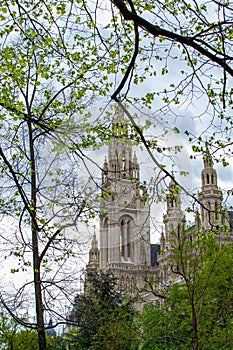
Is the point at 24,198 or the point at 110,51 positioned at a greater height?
the point at 110,51

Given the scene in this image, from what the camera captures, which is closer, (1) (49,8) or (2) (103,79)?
(1) (49,8)

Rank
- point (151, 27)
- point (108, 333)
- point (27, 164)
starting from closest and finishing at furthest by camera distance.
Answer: point (151, 27) < point (27, 164) < point (108, 333)

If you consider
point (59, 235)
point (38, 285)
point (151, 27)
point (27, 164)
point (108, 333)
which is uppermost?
point (151, 27)

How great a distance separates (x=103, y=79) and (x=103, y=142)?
1897 mm

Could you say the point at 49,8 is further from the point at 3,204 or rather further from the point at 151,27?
the point at 3,204

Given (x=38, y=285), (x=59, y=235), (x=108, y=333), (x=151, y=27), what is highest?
(x=151, y=27)

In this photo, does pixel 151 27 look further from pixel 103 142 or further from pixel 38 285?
pixel 38 285

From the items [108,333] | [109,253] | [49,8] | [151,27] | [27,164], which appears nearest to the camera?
[151,27]

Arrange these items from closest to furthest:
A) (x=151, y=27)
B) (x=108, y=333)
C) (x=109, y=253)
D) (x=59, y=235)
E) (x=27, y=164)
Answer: (x=151, y=27) < (x=27, y=164) < (x=59, y=235) < (x=108, y=333) < (x=109, y=253)

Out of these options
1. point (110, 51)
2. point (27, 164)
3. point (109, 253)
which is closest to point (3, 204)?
point (27, 164)

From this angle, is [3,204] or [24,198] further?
[3,204]

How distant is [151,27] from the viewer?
618cm

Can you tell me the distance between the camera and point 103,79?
406 inches

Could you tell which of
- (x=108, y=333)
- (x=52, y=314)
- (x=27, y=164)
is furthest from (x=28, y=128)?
(x=108, y=333)
